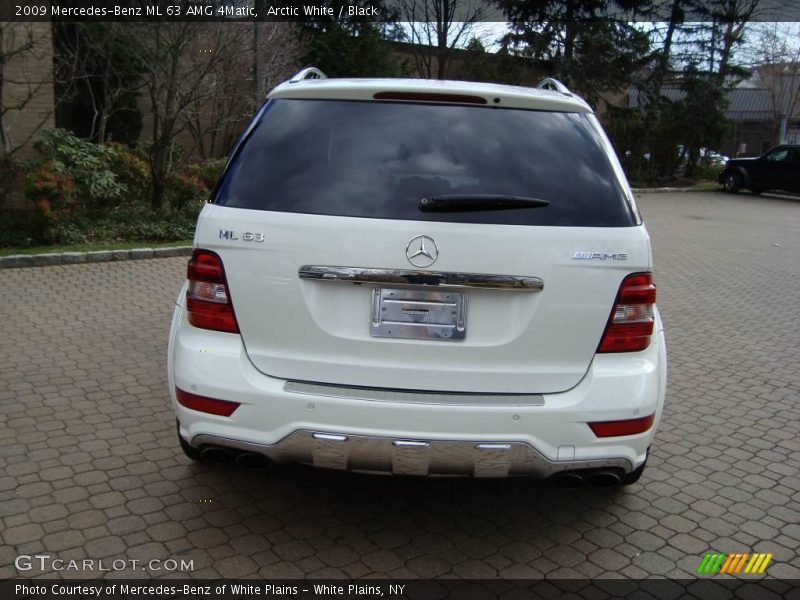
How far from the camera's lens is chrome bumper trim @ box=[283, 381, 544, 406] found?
286cm

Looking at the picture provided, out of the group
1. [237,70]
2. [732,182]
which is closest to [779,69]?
[732,182]

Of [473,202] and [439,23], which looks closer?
[473,202]

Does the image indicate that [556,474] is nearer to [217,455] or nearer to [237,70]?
[217,455]

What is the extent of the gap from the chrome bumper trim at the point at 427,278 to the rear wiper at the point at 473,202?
0.26 m

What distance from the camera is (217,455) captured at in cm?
313

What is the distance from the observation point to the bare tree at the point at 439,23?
88.7ft

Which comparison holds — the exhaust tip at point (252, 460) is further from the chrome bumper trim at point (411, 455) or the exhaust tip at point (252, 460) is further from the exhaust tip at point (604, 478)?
the exhaust tip at point (604, 478)

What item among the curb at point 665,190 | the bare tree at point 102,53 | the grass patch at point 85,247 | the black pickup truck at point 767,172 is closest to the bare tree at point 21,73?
the bare tree at point 102,53

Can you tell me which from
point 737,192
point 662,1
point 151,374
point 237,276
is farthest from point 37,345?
point 662,1

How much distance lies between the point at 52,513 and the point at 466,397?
6.62 feet

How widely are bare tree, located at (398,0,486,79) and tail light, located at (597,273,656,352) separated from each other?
82.8 ft

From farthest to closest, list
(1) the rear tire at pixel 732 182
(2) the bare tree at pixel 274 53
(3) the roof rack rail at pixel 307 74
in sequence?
(1) the rear tire at pixel 732 182 < (2) the bare tree at pixel 274 53 < (3) the roof rack rail at pixel 307 74

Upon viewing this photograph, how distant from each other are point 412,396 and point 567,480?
2.52 feet

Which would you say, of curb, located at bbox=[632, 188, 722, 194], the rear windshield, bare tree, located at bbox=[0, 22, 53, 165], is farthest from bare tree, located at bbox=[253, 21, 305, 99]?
Answer: curb, located at bbox=[632, 188, 722, 194]
